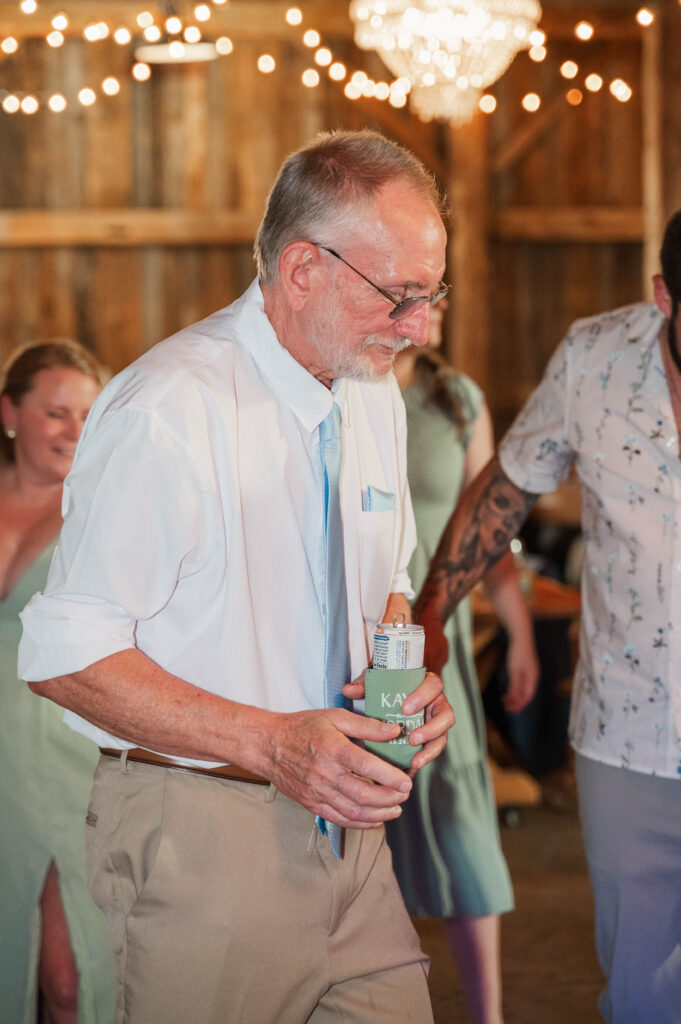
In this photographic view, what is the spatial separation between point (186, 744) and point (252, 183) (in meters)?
6.79

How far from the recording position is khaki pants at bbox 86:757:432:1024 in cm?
166

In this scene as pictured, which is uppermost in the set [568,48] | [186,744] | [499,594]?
[568,48]

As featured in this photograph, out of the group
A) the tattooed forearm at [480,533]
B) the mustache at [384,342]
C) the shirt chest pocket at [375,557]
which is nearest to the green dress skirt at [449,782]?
the tattooed forearm at [480,533]

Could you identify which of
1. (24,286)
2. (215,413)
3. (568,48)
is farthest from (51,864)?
(568,48)

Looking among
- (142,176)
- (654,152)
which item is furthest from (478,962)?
(142,176)

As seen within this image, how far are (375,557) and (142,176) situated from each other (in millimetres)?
6526

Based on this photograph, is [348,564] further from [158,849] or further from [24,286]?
[24,286]

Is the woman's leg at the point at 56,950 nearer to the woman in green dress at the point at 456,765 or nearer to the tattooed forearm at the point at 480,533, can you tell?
the woman in green dress at the point at 456,765

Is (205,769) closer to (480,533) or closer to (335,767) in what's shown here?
(335,767)

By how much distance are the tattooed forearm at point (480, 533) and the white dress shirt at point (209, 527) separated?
689 millimetres

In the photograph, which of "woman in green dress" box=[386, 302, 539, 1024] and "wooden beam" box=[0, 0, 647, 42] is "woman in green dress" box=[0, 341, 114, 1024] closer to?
"woman in green dress" box=[386, 302, 539, 1024]

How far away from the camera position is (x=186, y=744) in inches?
61.7

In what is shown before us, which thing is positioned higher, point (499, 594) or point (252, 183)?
point (252, 183)

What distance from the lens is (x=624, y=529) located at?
7.48 feet
